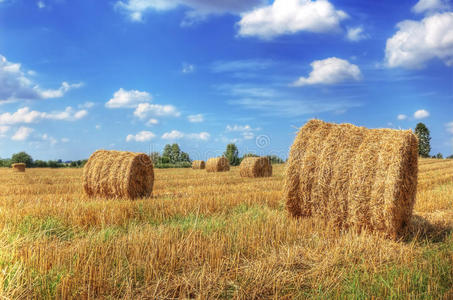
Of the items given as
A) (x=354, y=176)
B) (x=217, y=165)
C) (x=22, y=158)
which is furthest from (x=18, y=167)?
(x=354, y=176)

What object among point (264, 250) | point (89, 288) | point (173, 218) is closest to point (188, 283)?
point (89, 288)

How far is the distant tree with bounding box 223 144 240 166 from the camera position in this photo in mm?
41194

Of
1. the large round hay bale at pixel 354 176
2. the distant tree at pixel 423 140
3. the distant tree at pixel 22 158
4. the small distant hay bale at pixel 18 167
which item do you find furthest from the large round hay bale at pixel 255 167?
the distant tree at pixel 423 140

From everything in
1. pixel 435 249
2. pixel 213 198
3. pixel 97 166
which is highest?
pixel 97 166

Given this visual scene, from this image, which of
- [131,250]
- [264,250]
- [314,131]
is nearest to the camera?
[131,250]

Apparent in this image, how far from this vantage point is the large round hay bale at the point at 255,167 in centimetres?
1853

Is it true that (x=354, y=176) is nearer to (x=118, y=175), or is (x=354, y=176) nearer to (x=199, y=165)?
→ (x=118, y=175)

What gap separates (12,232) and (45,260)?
2465 mm

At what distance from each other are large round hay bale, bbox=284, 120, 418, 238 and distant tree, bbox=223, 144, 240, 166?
33.8m

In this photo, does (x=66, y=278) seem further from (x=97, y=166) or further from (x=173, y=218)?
(x=97, y=166)

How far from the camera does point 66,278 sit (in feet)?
11.4

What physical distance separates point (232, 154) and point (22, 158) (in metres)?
25.4

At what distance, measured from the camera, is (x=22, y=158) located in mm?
42500

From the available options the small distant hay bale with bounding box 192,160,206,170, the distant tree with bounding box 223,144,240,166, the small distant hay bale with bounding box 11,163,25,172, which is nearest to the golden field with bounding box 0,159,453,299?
the small distant hay bale with bounding box 192,160,206,170
